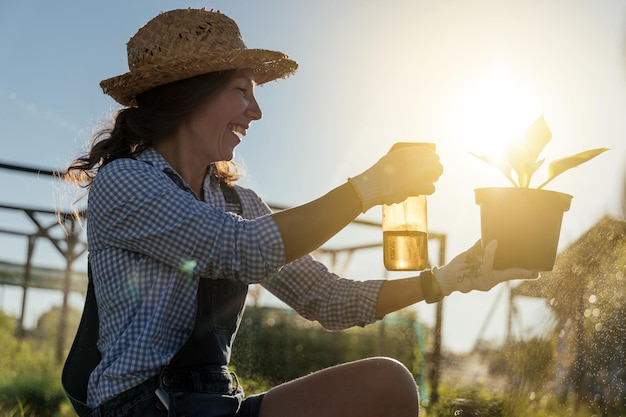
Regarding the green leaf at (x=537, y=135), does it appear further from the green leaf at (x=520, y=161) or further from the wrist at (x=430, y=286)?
the wrist at (x=430, y=286)

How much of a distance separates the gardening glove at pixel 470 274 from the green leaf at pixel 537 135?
23cm

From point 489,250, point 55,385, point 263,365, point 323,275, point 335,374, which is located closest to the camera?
point 489,250

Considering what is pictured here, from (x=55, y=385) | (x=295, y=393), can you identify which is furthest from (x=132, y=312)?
(x=55, y=385)

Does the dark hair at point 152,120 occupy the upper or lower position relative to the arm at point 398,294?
upper

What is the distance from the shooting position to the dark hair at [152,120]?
180 centimetres

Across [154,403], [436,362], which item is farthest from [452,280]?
[436,362]

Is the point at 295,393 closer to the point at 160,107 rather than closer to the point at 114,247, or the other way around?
the point at 114,247

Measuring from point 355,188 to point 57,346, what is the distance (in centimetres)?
368

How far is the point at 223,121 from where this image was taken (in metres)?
1.80

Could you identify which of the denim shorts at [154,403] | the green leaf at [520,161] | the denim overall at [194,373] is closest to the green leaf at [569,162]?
the green leaf at [520,161]

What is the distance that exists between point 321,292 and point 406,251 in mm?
272

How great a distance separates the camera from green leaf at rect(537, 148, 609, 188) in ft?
5.47

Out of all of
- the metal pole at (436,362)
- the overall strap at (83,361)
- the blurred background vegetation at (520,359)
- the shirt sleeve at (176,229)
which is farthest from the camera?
the metal pole at (436,362)

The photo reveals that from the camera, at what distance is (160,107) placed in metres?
1.83
